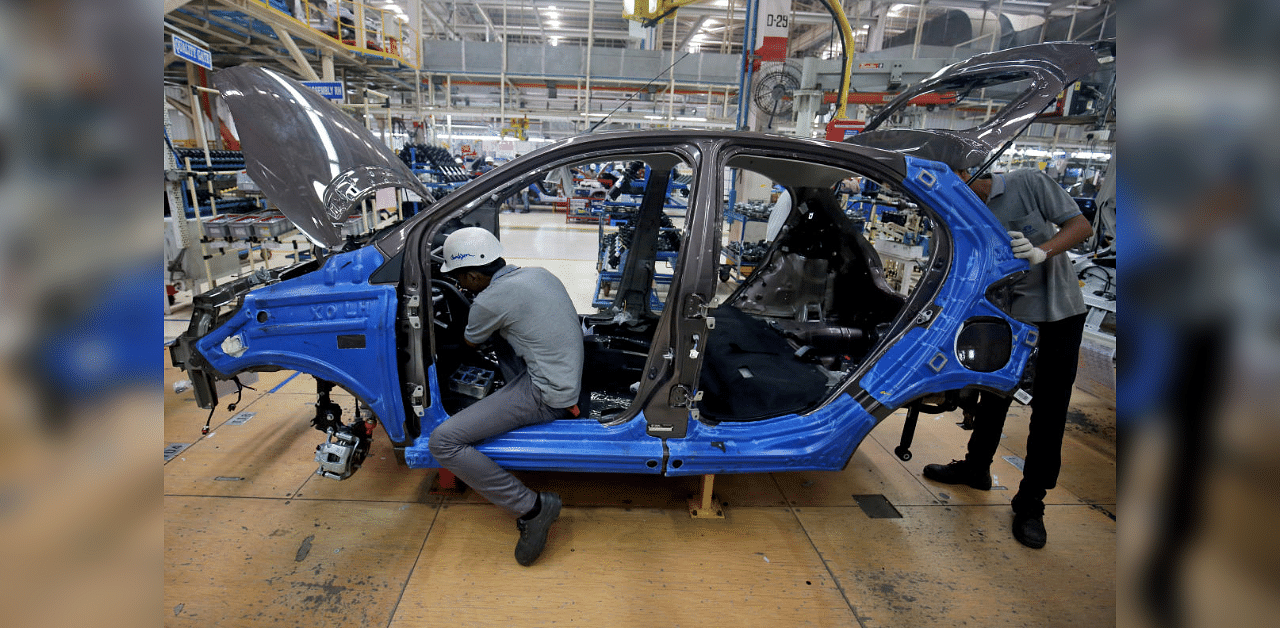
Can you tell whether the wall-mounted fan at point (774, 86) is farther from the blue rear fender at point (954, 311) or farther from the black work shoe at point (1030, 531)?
the black work shoe at point (1030, 531)

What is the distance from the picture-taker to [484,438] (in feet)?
7.62

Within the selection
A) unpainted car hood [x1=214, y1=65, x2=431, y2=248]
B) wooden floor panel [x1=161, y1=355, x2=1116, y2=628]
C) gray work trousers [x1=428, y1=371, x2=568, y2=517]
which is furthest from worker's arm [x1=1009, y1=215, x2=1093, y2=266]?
unpainted car hood [x1=214, y1=65, x2=431, y2=248]

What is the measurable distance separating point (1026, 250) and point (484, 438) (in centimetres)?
253

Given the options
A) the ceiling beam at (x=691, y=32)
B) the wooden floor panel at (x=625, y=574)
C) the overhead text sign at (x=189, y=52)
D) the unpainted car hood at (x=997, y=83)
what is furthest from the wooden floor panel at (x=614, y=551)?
the ceiling beam at (x=691, y=32)

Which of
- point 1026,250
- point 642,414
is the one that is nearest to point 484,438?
point 642,414

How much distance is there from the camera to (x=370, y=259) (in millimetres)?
2232

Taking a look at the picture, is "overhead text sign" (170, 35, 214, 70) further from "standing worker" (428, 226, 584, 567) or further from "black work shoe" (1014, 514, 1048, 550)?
"black work shoe" (1014, 514, 1048, 550)

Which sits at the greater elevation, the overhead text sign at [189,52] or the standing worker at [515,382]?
the overhead text sign at [189,52]

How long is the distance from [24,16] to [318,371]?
88.8 inches

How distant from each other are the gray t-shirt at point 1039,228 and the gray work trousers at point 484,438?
2.42 meters

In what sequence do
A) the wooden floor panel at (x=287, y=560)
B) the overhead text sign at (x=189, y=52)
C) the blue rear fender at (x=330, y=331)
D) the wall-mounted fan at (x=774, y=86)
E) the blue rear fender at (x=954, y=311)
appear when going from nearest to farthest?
1. the wooden floor panel at (x=287, y=560)
2. the blue rear fender at (x=330, y=331)
3. the blue rear fender at (x=954, y=311)
4. the overhead text sign at (x=189, y=52)
5. the wall-mounted fan at (x=774, y=86)

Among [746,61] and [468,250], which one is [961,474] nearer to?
[468,250]

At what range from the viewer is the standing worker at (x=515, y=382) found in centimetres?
227

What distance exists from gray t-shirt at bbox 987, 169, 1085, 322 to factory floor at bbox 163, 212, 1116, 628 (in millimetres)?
1141
